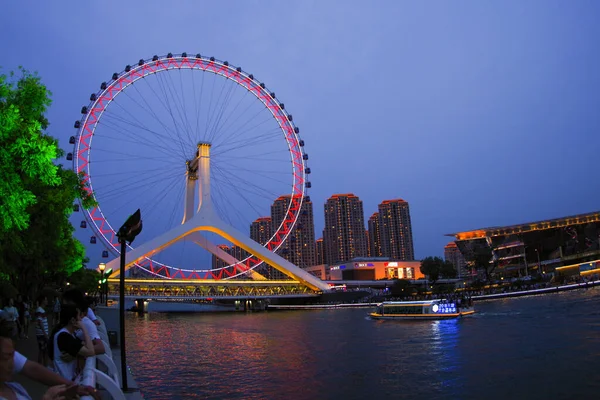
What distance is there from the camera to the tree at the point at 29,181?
971 centimetres

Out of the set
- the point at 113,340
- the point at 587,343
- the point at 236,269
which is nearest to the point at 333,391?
the point at 113,340

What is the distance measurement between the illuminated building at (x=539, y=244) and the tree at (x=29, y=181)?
239ft

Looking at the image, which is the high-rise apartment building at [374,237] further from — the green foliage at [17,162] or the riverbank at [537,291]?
the green foliage at [17,162]

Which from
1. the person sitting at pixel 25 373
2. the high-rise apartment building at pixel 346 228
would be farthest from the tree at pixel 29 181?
the high-rise apartment building at pixel 346 228

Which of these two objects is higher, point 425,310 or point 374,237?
point 374,237

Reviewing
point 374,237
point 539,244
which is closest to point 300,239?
point 374,237

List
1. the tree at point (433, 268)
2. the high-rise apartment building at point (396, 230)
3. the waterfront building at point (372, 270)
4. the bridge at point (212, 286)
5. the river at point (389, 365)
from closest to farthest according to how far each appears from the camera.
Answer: the river at point (389, 365) < the bridge at point (212, 286) < the tree at point (433, 268) < the waterfront building at point (372, 270) < the high-rise apartment building at point (396, 230)

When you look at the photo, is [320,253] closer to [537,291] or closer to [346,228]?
[346,228]

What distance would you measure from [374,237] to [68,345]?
16512cm

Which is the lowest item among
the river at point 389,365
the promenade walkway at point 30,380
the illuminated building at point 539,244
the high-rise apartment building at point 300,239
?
the river at point 389,365

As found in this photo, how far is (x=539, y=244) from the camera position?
9119 cm

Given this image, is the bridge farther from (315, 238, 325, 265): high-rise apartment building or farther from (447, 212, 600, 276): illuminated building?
(315, 238, 325, 265): high-rise apartment building

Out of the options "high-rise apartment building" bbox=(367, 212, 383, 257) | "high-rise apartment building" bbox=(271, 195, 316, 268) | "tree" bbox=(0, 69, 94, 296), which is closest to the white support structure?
"tree" bbox=(0, 69, 94, 296)

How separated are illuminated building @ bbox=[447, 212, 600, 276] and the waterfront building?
12.5 meters
